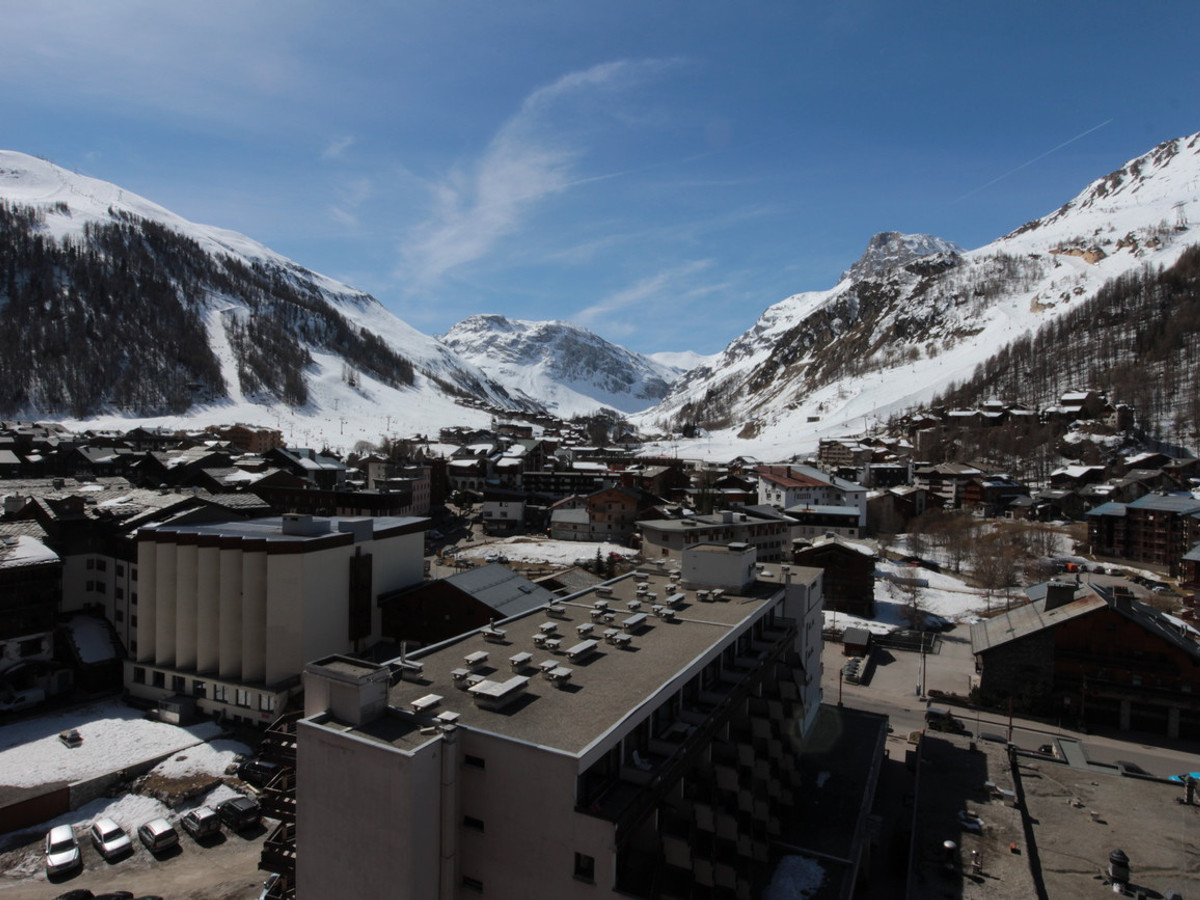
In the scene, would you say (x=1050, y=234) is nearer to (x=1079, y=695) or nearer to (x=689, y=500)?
(x=689, y=500)

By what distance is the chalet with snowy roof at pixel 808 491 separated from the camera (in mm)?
65938

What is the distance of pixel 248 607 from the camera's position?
83.8ft

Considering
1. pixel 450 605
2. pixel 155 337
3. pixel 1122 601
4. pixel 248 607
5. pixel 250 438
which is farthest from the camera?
pixel 155 337

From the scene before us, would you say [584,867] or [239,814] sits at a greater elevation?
[584,867]

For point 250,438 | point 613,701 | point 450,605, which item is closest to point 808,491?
point 450,605

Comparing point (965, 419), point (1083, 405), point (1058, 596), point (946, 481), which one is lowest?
point (1058, 596)

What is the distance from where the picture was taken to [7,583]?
28141mm

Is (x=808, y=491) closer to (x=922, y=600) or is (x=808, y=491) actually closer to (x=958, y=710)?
(x=922, y=600)

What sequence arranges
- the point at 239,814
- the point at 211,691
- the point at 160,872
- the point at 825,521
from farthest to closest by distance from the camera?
the point at 825,521
the point at 211,691
the point at 239,814
the point at 160,872

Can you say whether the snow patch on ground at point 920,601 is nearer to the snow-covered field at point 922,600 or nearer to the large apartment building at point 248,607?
the snow-covered field at point 922,600

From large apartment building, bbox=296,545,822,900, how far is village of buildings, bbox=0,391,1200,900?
0.06m

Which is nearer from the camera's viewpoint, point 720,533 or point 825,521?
point 720,533

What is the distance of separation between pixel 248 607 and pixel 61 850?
897cm

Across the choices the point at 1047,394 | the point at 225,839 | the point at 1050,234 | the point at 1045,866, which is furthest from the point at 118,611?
the point at 1050,234
